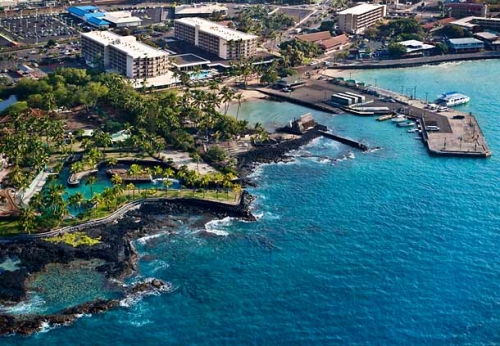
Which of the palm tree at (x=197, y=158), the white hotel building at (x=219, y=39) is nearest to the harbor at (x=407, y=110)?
the white hotel building at (x=219, y=39)

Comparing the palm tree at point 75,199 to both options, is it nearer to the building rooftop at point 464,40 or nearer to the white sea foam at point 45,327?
the white sea foam at point 45,327

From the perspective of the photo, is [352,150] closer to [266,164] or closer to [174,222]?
[266,164]

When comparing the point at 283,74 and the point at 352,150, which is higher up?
the point at 283,74

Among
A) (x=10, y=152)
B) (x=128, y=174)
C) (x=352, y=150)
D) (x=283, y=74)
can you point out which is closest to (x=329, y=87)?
(x=283, y=74)

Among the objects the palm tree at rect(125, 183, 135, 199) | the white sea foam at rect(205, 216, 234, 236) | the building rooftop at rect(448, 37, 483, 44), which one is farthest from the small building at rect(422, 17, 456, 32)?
the white sea foam at rect(205, 216, 234, 236)

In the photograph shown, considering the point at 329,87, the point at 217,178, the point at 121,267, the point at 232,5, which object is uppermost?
the point at 232,5

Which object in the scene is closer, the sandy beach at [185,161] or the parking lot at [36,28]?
the sandy beach at [185,161]
